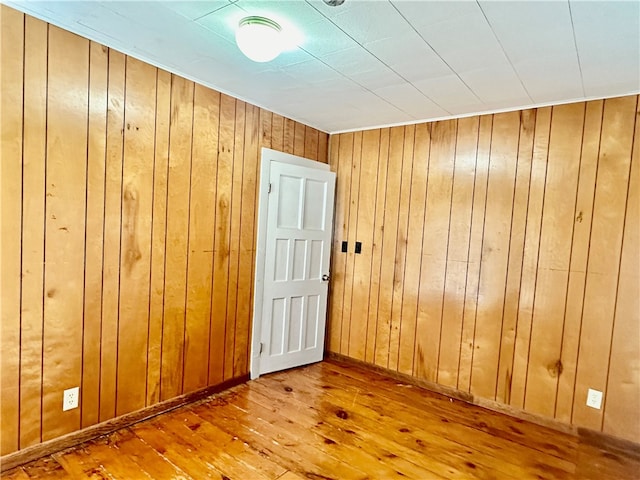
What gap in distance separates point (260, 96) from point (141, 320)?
1912 millimetres

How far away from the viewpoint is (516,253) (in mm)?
2840

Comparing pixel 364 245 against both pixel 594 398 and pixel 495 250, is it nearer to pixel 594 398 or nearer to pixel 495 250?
pixel 495 250

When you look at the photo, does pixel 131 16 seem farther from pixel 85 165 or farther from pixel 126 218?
pixel 126 218

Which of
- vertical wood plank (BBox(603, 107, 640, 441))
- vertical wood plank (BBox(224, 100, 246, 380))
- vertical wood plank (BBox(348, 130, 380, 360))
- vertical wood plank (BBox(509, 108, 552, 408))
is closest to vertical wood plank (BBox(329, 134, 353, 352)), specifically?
vertical wood plank (BBox(348, 130, 380, 360))

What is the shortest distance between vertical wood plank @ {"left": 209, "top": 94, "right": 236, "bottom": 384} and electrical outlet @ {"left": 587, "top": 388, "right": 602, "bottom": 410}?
2.78m

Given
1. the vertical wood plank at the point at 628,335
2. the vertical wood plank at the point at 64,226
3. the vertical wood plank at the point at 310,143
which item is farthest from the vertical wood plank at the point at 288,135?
the vertical wood plank at the point at 628,335

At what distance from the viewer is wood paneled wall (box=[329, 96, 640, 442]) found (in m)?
2.47

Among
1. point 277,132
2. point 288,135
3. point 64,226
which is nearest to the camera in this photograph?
point 64,226

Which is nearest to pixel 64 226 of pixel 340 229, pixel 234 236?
pixel 234 236

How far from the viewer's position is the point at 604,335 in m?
2.50

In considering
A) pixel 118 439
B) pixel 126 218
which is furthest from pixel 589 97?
pixel 118 439

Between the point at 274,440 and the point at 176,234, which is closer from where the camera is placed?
the point at 274,440

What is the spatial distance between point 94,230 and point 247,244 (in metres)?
1.20

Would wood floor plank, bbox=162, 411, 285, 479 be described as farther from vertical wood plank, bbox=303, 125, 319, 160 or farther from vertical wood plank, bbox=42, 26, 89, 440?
vertical wood plank, bbox=303, 125, 319, 160
